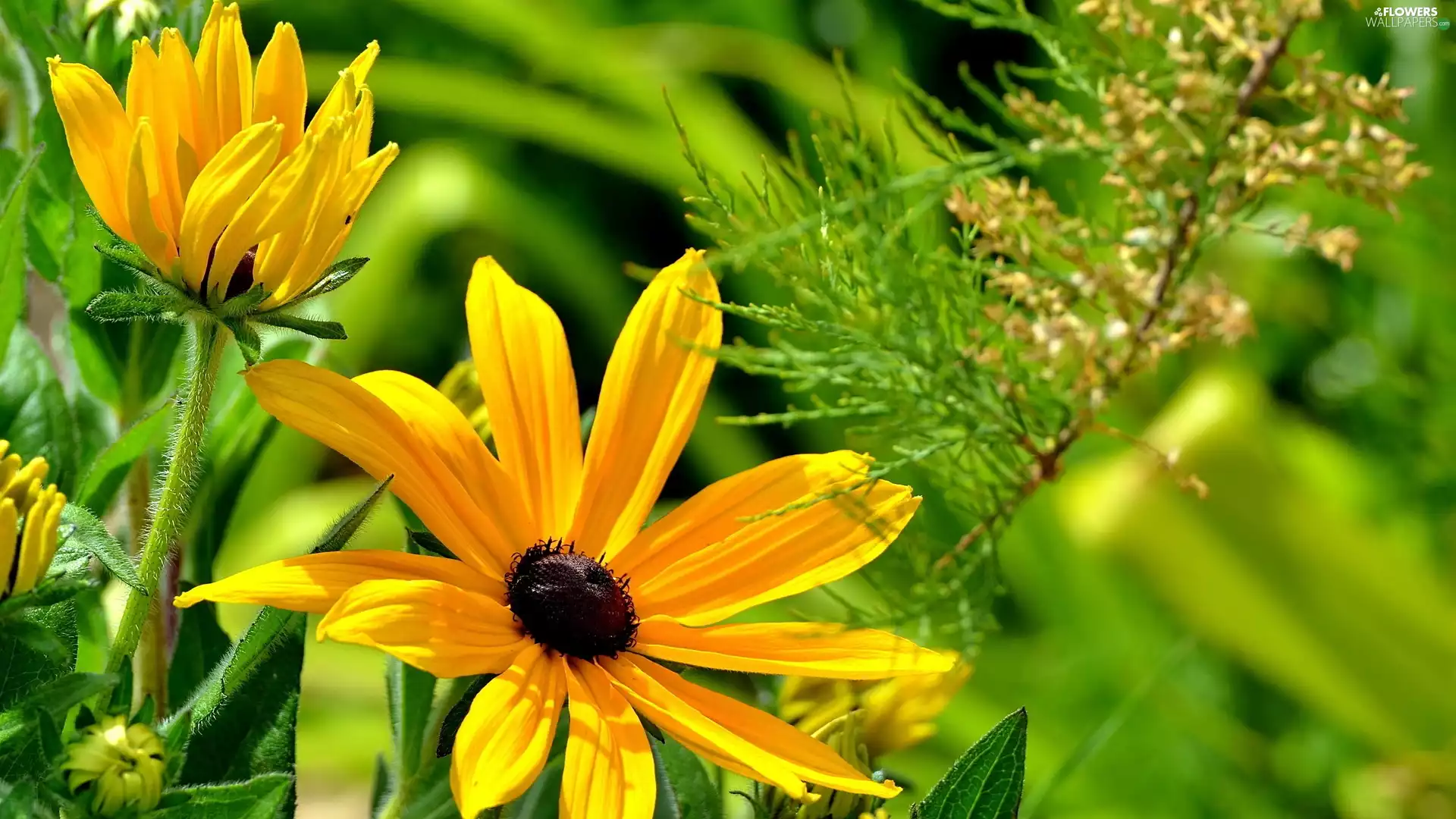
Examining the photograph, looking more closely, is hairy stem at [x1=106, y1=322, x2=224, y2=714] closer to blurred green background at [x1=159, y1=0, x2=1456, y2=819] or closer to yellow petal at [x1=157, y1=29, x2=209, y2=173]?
yellow petal at [x1=157, y1=29, x2=209, y2=173]

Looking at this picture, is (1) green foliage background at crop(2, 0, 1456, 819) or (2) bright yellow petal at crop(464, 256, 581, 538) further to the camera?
(1) green foliage background at crop(2, 0, 1456, 819)

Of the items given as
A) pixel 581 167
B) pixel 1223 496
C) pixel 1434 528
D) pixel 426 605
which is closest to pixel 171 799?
pixel 426 605

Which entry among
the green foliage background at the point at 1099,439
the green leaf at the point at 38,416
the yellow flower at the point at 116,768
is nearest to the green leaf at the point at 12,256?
the green leaf at the point at 38,416

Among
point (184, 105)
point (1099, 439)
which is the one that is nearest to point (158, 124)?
point (184, 105)

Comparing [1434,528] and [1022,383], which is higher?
[1022,383]

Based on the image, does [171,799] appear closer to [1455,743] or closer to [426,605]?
[426,605]

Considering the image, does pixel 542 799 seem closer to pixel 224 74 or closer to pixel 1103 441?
pixel 224 74

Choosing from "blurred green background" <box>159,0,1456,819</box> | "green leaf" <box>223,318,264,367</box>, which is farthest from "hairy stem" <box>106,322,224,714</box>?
"blurred green background" <box>159,0,1456,819</box>
